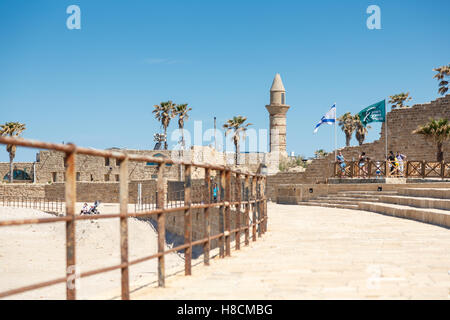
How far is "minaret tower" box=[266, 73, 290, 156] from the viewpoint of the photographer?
61031 mm

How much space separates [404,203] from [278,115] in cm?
4405

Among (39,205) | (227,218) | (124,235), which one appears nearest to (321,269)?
(227,218)

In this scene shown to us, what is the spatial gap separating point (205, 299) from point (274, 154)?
2204 inches

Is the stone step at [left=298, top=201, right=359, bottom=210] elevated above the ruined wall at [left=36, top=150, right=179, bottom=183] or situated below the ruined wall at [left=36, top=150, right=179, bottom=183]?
below

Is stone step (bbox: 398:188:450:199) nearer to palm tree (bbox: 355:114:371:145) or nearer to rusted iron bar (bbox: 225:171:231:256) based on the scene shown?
rusted iron bar (bbox: 225:171:231:256)

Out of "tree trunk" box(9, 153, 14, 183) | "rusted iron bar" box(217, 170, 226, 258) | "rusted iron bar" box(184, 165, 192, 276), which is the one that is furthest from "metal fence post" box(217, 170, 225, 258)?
"tree trunk" box(9, 153, 14, 183)

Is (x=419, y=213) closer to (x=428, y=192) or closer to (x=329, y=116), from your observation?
(x=428, y=192)

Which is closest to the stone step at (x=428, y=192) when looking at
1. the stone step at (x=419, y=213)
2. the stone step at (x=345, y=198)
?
the stone step at (x=419, y=213)

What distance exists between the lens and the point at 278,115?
6150cm

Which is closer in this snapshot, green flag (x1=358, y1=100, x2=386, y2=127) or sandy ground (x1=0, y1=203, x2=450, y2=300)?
sandy ground (x1=0, y1=203, x2=450, y2=300)

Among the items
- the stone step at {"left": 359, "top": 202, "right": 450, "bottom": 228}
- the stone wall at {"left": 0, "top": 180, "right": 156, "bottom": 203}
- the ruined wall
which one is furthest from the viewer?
the ruined wall

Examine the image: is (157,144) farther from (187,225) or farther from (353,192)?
(187,225)

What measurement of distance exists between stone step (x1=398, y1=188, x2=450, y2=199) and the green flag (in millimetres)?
9077

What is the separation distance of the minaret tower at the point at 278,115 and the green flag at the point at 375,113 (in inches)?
1226
